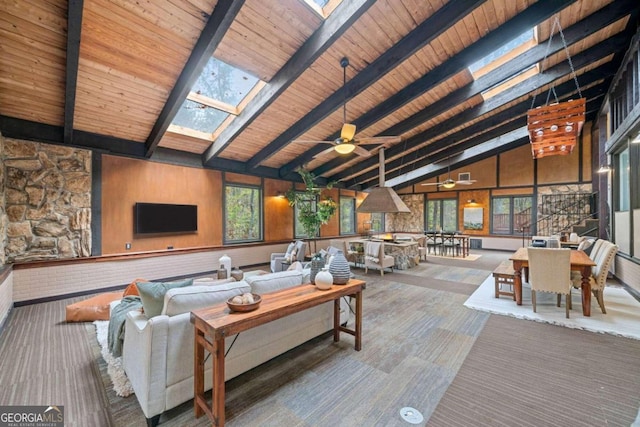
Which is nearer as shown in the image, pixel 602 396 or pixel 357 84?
pixel 602 396

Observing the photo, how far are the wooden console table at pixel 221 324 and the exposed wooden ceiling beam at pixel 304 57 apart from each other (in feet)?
10.2

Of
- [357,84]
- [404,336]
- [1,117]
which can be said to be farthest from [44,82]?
[404,336]

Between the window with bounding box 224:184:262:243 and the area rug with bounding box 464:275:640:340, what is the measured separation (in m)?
5.56

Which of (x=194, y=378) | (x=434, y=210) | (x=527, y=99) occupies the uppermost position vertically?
(x=527, y=99)

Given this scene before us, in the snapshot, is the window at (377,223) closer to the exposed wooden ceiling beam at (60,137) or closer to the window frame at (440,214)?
the window frame at (440,214)

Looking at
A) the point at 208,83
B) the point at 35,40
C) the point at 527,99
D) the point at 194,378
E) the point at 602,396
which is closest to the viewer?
the point at 194,378

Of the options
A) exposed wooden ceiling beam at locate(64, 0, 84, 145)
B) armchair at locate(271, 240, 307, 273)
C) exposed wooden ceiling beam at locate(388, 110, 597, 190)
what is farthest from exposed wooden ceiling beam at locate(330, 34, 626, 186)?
exposed wooden ceiling beam at locate(64, 0, 84, 145)

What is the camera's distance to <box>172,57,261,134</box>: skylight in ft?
13.6

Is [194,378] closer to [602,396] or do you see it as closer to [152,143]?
[602,396]

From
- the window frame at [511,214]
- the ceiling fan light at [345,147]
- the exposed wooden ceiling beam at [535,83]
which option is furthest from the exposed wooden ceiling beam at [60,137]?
the window frame at [511,214]

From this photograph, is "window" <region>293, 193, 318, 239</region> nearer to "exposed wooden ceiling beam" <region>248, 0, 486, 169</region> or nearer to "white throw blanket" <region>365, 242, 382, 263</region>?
"white throw blanket" <region>365, 242, 382, 263</region>

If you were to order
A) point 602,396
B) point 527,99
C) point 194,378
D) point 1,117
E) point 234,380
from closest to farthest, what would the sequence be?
point 194,378 < point 602,396 < point 234,380 < point 1,117 < point 527,99

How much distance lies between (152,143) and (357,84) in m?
4.04

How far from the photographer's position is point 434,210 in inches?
491
